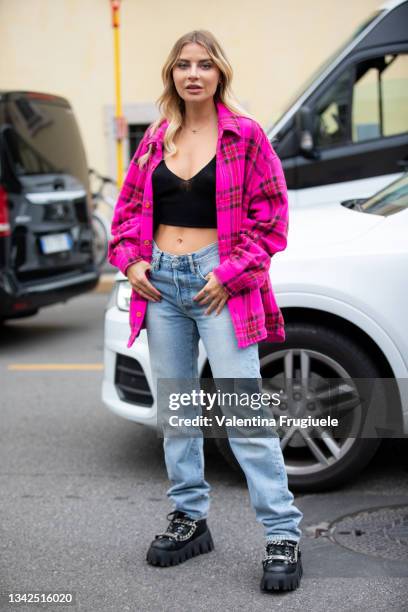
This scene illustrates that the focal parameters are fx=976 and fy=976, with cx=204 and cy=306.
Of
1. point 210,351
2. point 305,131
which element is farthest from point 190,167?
point 305,131

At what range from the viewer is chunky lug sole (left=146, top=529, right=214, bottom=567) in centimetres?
346

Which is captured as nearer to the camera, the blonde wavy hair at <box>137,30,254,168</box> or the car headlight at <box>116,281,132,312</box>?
the blonde wavy hair at <box>137,30,254,168</box>

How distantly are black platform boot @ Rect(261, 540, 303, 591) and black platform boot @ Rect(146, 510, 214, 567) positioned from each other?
343 millimetres

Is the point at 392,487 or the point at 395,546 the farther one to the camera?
the point at 392,487

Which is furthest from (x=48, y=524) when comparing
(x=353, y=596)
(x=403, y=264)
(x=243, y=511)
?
(x=403, y=264)

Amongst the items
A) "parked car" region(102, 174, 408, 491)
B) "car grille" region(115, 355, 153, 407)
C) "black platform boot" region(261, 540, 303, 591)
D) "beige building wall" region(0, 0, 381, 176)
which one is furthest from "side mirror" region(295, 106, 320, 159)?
"beige building wall" region(0, 0, 381, 176)

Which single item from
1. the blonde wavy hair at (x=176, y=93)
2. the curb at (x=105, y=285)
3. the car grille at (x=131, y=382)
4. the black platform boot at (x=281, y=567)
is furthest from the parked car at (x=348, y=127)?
the curb at (x=105, y=285)

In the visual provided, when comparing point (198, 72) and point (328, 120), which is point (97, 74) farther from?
point (198, 72)

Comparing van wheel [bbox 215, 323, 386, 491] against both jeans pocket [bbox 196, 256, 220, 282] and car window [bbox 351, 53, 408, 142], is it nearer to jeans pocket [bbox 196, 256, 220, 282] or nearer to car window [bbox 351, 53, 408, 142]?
jeans pocket [bbox 196, 256, 220, 282]

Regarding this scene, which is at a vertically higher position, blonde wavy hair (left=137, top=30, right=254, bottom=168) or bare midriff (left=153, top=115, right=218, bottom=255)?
blonde wavy hair (left=137, top=30, right=254, bottom=168)

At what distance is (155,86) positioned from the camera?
45.4ft

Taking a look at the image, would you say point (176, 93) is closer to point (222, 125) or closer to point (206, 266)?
point (222, 125)

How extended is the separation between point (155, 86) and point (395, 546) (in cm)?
1109

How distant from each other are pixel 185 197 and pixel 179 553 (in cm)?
128
